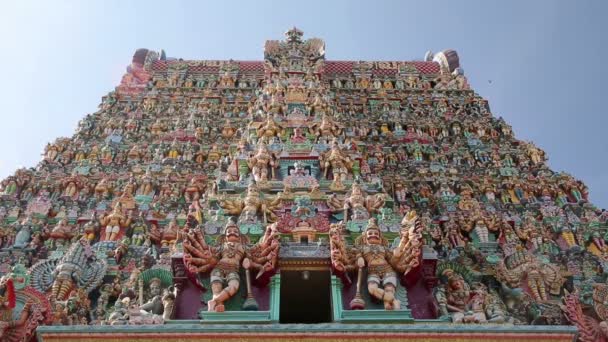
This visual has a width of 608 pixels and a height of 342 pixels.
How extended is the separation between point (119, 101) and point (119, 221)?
6.66 metres

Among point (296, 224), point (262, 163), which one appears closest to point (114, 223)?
point (262, 163)

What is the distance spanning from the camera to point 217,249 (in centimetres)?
927

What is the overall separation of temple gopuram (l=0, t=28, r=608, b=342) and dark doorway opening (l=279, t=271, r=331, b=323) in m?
0.03

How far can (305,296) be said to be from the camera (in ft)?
32.6

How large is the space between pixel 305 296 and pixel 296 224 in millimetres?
1019

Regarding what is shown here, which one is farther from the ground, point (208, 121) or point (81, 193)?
point (208, 121)

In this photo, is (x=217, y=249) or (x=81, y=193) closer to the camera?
(x=217, y=249)

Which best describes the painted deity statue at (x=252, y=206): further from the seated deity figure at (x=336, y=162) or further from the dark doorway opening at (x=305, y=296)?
the seated deity figure at (x=336, y=162)

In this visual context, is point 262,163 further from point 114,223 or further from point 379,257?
point 379,257

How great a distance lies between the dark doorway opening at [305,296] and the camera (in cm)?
947

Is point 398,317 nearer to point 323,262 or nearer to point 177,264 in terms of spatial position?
point 323,262

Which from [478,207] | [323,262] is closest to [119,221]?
[323,262]

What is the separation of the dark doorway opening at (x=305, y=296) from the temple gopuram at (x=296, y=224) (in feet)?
0.09

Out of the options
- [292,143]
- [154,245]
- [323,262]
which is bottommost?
[323,262]
